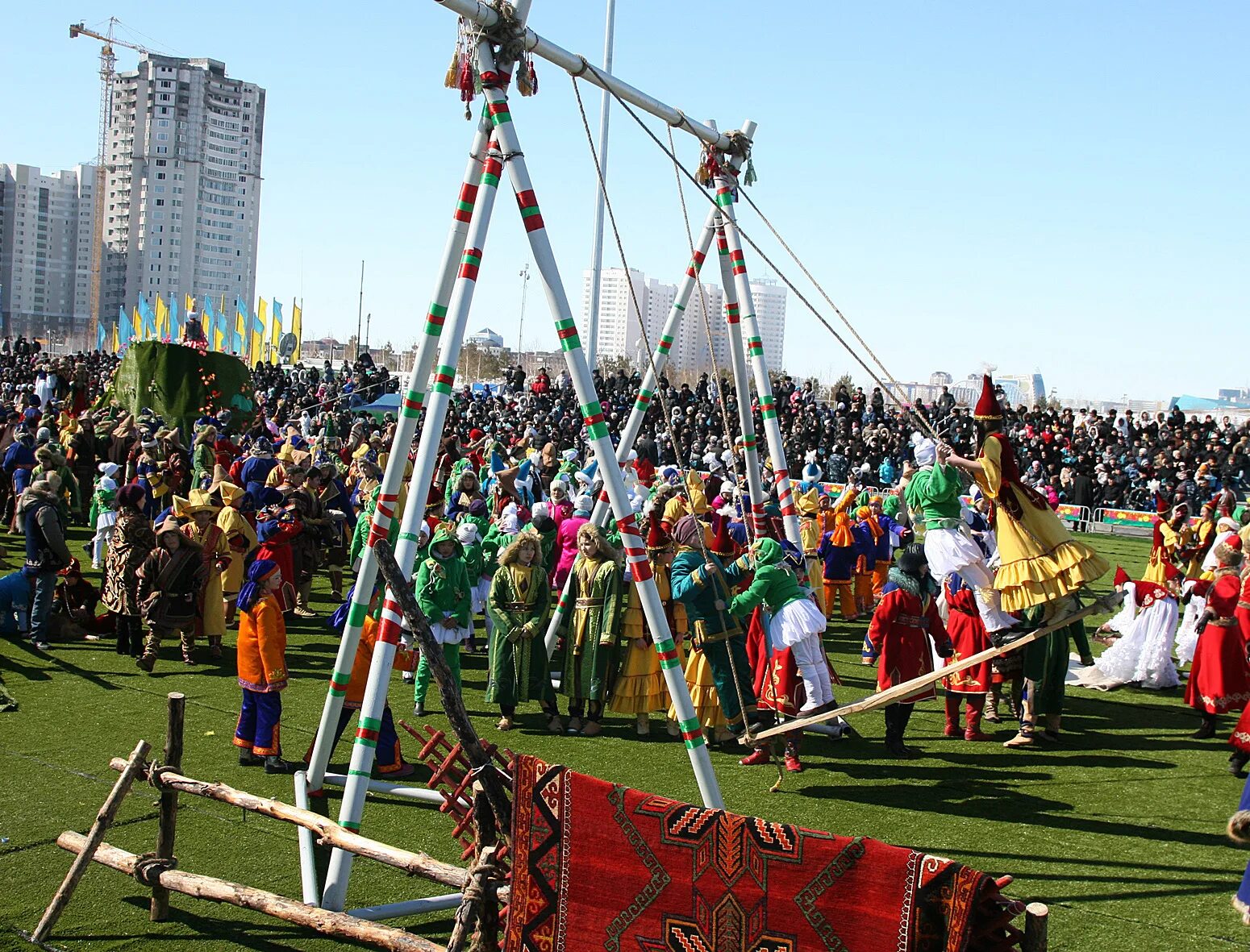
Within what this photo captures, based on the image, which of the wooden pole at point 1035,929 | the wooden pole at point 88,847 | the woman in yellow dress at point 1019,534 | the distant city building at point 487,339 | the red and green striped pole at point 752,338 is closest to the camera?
the wooden pole at point 1035,929

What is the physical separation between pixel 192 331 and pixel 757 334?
23308 mm

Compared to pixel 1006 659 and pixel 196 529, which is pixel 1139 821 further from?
pixel 196 529

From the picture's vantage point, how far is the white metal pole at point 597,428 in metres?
5.57

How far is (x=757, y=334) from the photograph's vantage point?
8.70 m

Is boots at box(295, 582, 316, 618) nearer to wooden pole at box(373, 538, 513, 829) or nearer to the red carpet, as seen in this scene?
wooden pole at box(373, 538, 513, 829)

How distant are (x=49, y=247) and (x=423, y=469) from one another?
175 metres

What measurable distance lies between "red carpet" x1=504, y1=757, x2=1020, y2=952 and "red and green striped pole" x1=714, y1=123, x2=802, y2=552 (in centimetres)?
449

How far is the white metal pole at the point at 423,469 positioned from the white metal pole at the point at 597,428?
4.2 inches

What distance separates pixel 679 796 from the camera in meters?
7.56

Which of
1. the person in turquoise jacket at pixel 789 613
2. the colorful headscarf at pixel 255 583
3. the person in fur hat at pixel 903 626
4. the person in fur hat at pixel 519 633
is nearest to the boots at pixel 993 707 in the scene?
the person in fur hat at pixel 903 626

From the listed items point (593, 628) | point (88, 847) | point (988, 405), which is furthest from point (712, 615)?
point (88, 847)

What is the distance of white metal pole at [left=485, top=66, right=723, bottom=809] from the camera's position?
5570 mm

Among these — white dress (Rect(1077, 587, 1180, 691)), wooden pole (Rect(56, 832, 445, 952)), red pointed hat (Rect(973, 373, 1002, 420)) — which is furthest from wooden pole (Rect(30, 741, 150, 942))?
white dress (Rect(1077, 587, 1180, 691))

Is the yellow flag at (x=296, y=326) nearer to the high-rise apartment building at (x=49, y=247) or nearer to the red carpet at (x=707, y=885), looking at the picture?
the red carpet at (x=707, y=885)
